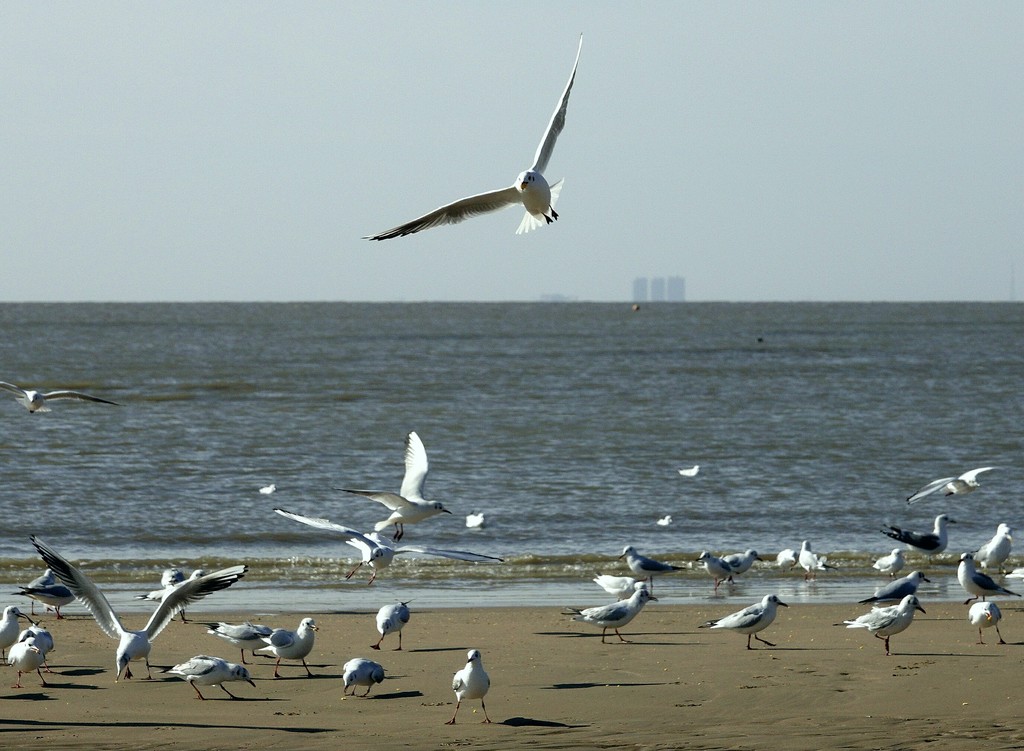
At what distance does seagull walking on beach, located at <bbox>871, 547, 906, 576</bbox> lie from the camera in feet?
46.3

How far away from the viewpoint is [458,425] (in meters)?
32.6

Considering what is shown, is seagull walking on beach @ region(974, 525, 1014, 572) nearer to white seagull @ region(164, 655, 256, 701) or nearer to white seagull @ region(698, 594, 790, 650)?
white seagull @ region(698, 594, 790, 650)

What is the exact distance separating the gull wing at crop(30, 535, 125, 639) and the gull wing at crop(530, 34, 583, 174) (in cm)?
443

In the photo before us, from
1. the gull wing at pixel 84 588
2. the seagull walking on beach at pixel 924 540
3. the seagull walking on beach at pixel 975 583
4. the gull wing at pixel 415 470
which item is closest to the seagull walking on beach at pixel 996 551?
the seagull walking on beach at pixel 924 540

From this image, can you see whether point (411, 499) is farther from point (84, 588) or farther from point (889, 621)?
point (84, 588)

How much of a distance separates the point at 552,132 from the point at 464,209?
0.90 m

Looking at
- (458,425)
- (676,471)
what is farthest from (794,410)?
(676,471)

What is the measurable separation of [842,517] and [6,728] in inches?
519

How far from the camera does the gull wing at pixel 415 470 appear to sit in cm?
1430

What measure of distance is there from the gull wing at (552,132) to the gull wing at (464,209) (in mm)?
322

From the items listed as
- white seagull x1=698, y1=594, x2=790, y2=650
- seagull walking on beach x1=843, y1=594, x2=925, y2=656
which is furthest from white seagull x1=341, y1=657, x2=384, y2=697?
seagull walking on beach x1=843, y1=594, x2=925, y2=656

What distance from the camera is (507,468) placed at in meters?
24.4

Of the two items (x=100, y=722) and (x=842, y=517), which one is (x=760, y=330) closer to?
(x=842, y=517)

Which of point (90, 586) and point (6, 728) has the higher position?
point (90, 586)
